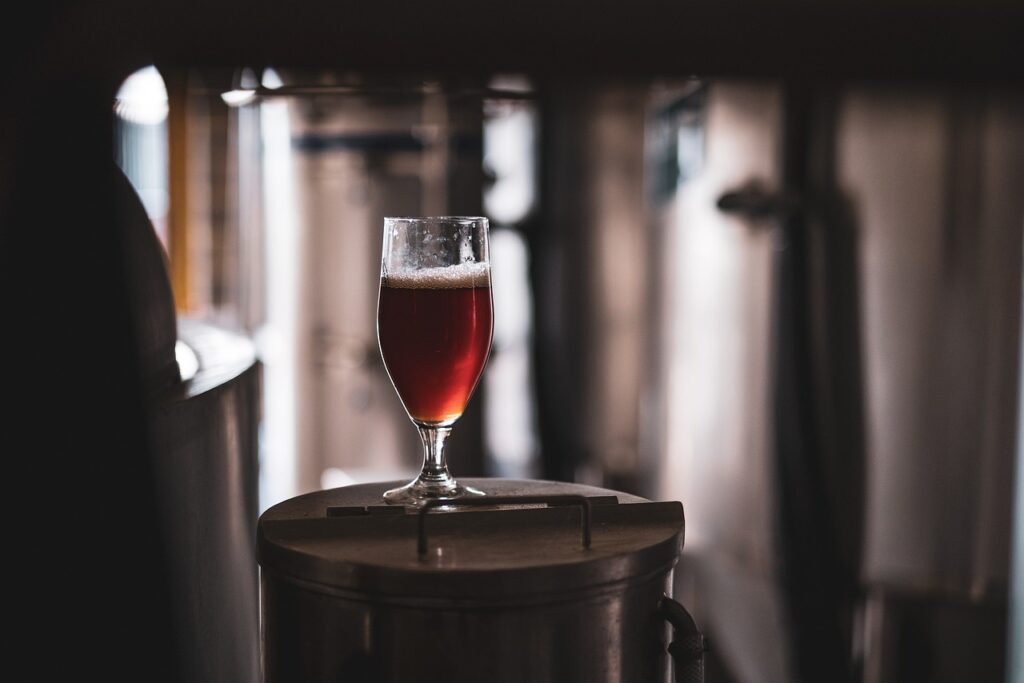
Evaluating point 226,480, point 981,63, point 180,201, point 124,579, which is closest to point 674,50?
point 981,63

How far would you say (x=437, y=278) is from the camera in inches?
29.5

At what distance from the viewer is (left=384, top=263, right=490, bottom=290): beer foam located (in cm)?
75

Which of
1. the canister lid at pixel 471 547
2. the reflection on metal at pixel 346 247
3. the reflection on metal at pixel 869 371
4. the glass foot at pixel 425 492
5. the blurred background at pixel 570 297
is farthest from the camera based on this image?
the reflection on metal at pixel 346 247

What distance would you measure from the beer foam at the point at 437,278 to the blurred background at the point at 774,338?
0.16 m

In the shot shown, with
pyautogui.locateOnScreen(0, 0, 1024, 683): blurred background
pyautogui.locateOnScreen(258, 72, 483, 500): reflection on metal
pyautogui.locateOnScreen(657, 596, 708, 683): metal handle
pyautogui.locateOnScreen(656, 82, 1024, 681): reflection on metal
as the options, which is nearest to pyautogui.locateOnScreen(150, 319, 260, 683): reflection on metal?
pyautogui.locateOnScreen(0, 0, 1024, 683): blurred background

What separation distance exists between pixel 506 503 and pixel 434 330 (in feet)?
0.50

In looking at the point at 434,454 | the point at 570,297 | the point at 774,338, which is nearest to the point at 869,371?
the point at 774,338

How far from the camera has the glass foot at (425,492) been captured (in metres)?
0.74

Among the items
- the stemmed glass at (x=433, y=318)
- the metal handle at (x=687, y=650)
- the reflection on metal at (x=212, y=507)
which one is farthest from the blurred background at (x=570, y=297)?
the metal handle at (x=687, y=650)

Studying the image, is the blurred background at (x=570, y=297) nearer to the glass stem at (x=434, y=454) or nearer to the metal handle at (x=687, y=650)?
the glass stem at (x=434, y=454)

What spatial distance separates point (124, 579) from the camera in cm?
55

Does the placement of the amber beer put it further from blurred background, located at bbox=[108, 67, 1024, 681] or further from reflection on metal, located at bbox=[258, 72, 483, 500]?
reflection on metal, located at bbox=[258, 72, 483, 500]

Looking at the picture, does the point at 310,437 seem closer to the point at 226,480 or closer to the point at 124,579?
the point at 226,480

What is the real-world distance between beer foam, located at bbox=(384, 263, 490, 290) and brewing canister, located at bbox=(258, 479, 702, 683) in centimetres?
16
